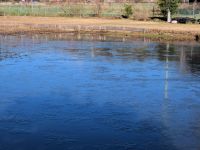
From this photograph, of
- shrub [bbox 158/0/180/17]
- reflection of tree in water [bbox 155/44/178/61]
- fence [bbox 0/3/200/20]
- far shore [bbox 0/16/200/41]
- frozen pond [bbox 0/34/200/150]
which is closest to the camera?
frozen pond [bbox 0/34/200/150]

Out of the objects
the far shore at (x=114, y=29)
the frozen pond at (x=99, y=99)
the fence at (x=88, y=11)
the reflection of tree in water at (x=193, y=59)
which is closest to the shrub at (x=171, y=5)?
the fence at (x=88, y=11)

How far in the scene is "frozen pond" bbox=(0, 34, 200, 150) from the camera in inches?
450

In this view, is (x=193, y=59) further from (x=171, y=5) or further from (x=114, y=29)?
(x=171, y=5)

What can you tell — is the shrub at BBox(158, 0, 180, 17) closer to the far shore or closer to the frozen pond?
the far shore

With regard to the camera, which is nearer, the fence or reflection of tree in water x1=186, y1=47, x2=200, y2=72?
reflection of tree in water x1=186, y1=47, x2=200, y2=72

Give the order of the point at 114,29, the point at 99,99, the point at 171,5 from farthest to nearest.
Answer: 1. the point at 171,5
2. the point at 114,29
3. the point at 99,99

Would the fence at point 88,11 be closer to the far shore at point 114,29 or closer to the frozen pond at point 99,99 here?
the far shore at point 114,29

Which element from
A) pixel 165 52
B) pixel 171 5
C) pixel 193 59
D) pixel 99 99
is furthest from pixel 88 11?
pixel 99 99

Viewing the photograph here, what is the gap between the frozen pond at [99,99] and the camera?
11.4m

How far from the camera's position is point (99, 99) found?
50.1 ft

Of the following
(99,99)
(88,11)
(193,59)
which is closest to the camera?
(99,99)

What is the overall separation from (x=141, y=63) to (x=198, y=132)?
10.9 m

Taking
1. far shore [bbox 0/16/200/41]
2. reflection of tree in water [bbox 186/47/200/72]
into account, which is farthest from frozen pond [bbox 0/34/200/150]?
far shore [bbox 0/16/200/41]

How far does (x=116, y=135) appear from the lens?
11.7 m
